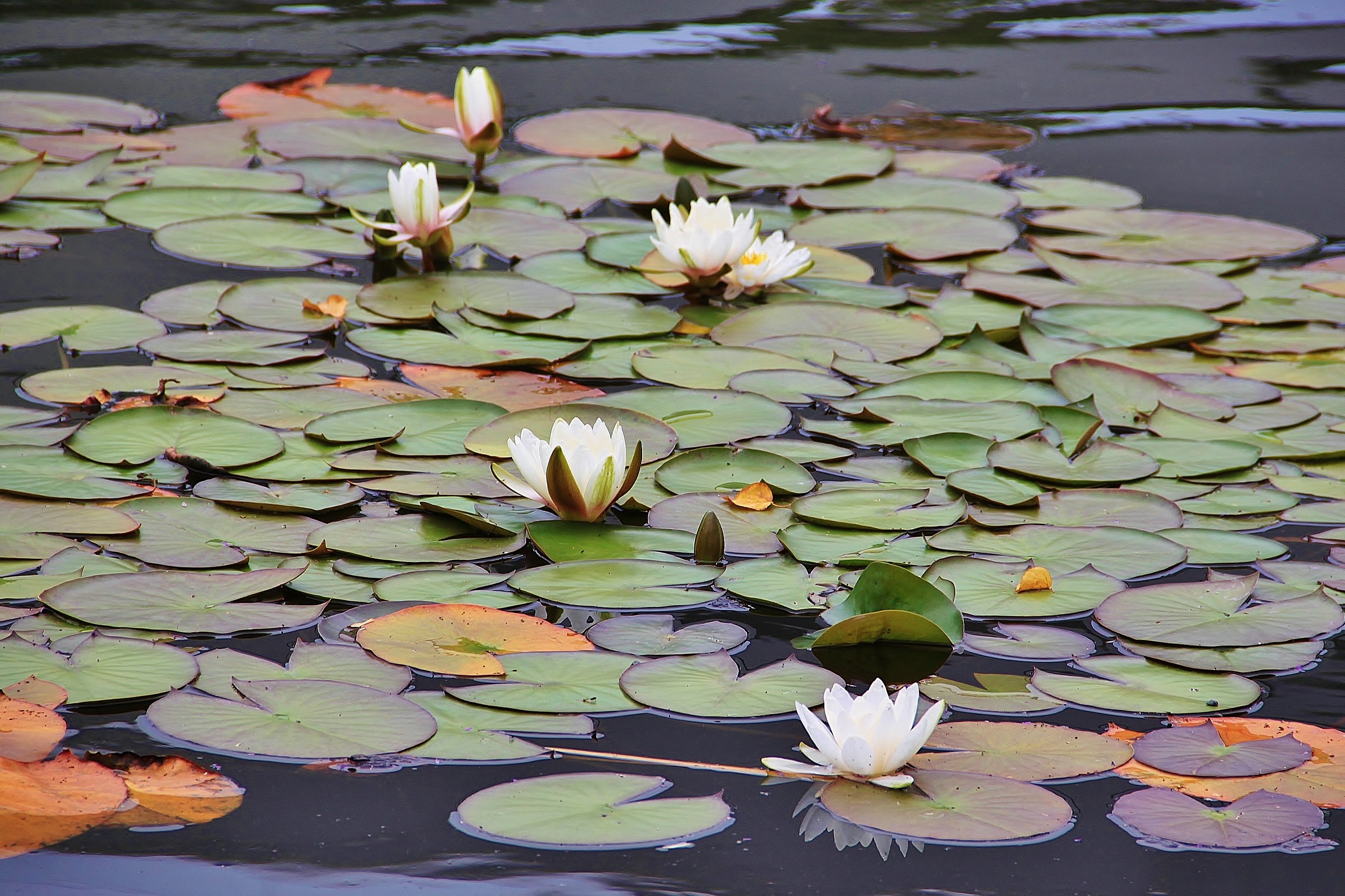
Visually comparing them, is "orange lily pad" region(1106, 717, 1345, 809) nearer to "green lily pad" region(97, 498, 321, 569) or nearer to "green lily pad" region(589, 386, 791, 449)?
"green lily pad" region(589, 386, 791, 449)

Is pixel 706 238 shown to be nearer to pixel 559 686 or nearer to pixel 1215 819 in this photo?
pixel 559 686

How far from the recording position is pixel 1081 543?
6.13 feet

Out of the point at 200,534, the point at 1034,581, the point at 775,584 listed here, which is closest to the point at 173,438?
the point at 200,534

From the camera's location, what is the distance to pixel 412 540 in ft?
5.88

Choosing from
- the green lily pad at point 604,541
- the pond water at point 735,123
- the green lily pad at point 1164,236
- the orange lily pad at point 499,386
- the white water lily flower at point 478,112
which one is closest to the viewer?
the pond water at point 735,123

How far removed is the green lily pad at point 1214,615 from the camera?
5.40 feet

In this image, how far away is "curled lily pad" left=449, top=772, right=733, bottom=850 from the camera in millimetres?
1255

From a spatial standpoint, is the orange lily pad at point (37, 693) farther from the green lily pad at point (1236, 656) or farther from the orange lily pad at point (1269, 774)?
the green lily pad at point (1236, 656)

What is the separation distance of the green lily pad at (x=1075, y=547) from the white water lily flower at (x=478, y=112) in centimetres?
176

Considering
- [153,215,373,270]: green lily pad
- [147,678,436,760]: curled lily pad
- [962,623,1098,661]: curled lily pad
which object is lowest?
[962,623,1098,661]: curled lily pad

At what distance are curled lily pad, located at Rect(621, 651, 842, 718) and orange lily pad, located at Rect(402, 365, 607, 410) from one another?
30.0 inches

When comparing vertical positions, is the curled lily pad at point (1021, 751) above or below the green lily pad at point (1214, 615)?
below

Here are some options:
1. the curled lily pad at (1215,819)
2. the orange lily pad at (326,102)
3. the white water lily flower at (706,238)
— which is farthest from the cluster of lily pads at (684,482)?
the orange lily pad at (326,102)

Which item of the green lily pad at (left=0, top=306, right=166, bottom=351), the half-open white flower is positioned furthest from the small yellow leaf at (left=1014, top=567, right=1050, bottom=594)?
the green lily pad at (left=0, top=306, right=166, bottom=351)
